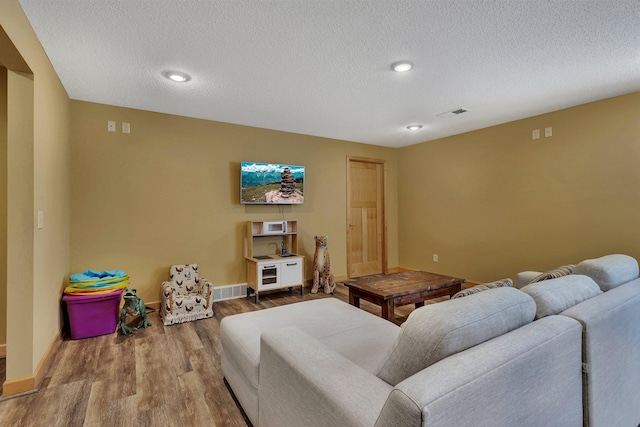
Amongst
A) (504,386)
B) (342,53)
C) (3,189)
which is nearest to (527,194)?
(342,53)

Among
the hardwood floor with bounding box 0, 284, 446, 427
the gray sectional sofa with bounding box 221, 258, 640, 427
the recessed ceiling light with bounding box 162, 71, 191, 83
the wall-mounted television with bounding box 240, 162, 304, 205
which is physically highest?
the recessed ceiling light with bounding box 162, 71, 191, 83

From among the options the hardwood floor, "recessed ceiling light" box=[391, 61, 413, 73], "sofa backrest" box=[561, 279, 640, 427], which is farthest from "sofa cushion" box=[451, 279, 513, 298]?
"recessed ceiling light" box=[391, 61, 413, 73]

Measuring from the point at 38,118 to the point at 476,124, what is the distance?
4.65 meters

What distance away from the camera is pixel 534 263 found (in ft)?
12.5

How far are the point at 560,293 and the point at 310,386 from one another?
4.21ft

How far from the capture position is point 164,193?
3684 millimetres

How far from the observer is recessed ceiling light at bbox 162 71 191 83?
2.62 metres

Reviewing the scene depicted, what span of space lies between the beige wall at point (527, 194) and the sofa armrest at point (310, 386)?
11.9ft

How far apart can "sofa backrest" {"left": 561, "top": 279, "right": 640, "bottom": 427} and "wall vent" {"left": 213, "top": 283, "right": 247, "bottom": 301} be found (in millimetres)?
3607

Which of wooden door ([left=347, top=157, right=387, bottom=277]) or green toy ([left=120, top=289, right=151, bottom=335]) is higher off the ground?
wooden door ([left=347, top=157, right=387, bottom=277])

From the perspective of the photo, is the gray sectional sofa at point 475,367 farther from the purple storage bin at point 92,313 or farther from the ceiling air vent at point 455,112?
the ceiling air vent at point 455,112

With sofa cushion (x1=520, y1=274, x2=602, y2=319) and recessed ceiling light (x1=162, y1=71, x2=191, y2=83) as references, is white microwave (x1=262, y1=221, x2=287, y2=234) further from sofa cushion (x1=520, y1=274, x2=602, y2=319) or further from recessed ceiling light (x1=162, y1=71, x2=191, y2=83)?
sofa cushion (x1=520, y1=274, x2=602, y2=319)

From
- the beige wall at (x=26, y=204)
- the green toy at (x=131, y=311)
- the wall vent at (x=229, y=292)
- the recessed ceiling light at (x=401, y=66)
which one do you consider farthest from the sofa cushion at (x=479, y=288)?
the wall vent at (x=229, y=292)

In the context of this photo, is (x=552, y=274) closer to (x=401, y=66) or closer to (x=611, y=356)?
(x=611, y=356)
